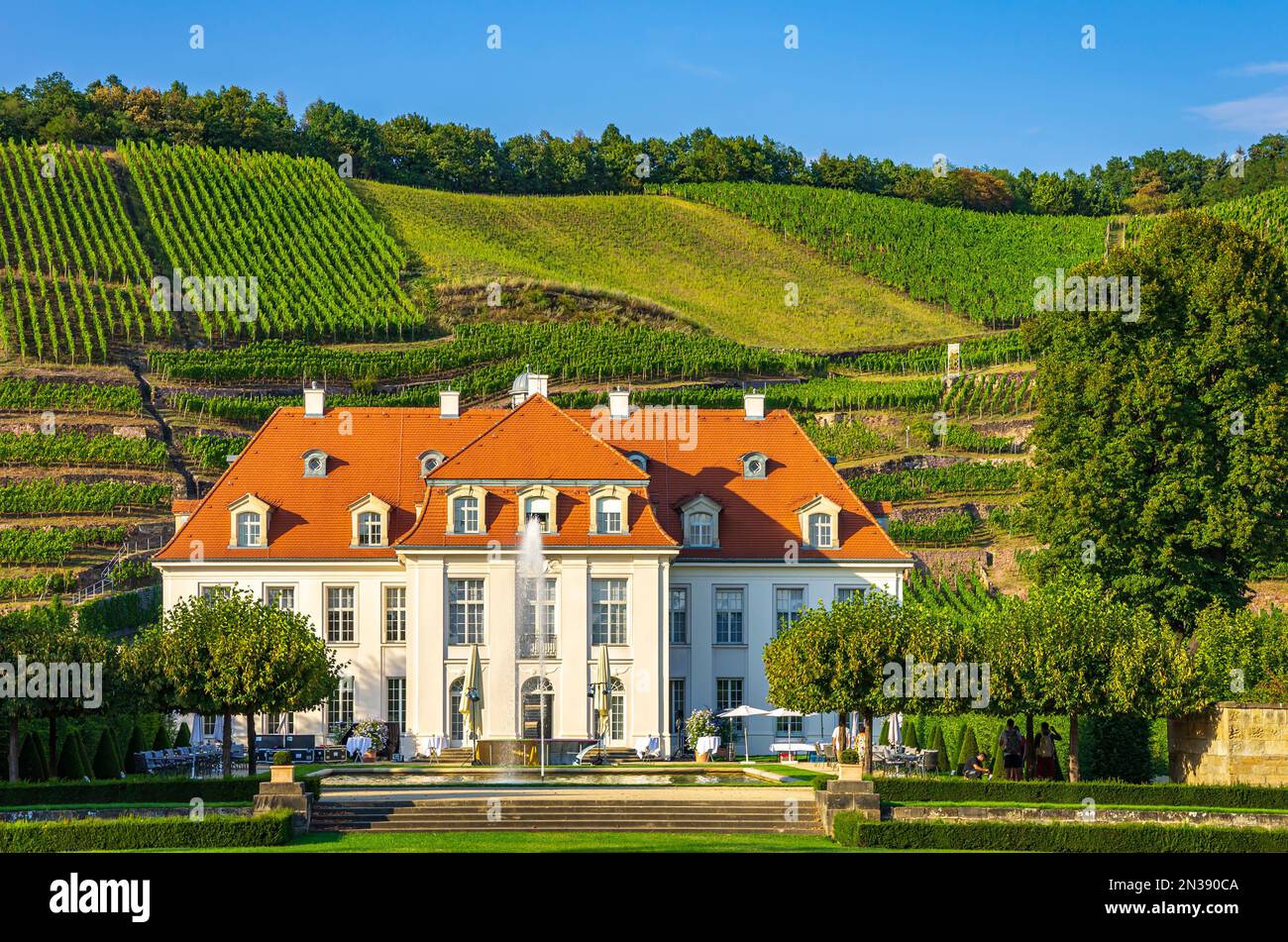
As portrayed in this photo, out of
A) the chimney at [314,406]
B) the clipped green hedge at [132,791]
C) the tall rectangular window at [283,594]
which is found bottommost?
the clipped green hedge at [132,791]

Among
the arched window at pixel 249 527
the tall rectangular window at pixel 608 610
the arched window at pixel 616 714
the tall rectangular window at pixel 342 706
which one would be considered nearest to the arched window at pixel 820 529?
the tall rectangular window at pixel 608 610

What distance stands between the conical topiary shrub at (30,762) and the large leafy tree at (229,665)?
244cm

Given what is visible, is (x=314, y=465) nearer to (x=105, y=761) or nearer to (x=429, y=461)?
(x=429, y=461)

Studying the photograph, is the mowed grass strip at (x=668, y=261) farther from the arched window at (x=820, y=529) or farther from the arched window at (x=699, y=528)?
the arched window at (x=699, y=528)

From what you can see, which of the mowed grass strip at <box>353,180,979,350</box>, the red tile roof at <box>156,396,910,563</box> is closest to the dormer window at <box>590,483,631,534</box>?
the red tile roof at <box>156,396,910,563</box>

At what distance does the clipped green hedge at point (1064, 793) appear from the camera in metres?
32.2

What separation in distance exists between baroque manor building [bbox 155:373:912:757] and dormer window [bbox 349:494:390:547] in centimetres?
4

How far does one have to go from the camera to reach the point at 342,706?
5081 cm

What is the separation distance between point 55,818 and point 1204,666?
22.3 m

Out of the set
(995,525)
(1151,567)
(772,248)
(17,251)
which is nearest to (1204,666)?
(1151,567)

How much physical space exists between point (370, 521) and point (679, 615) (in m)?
9.25

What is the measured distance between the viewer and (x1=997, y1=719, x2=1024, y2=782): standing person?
37.8 metres

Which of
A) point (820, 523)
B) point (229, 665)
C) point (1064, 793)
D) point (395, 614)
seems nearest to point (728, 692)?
point (820, 523)

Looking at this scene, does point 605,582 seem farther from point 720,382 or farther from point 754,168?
point 754,168
